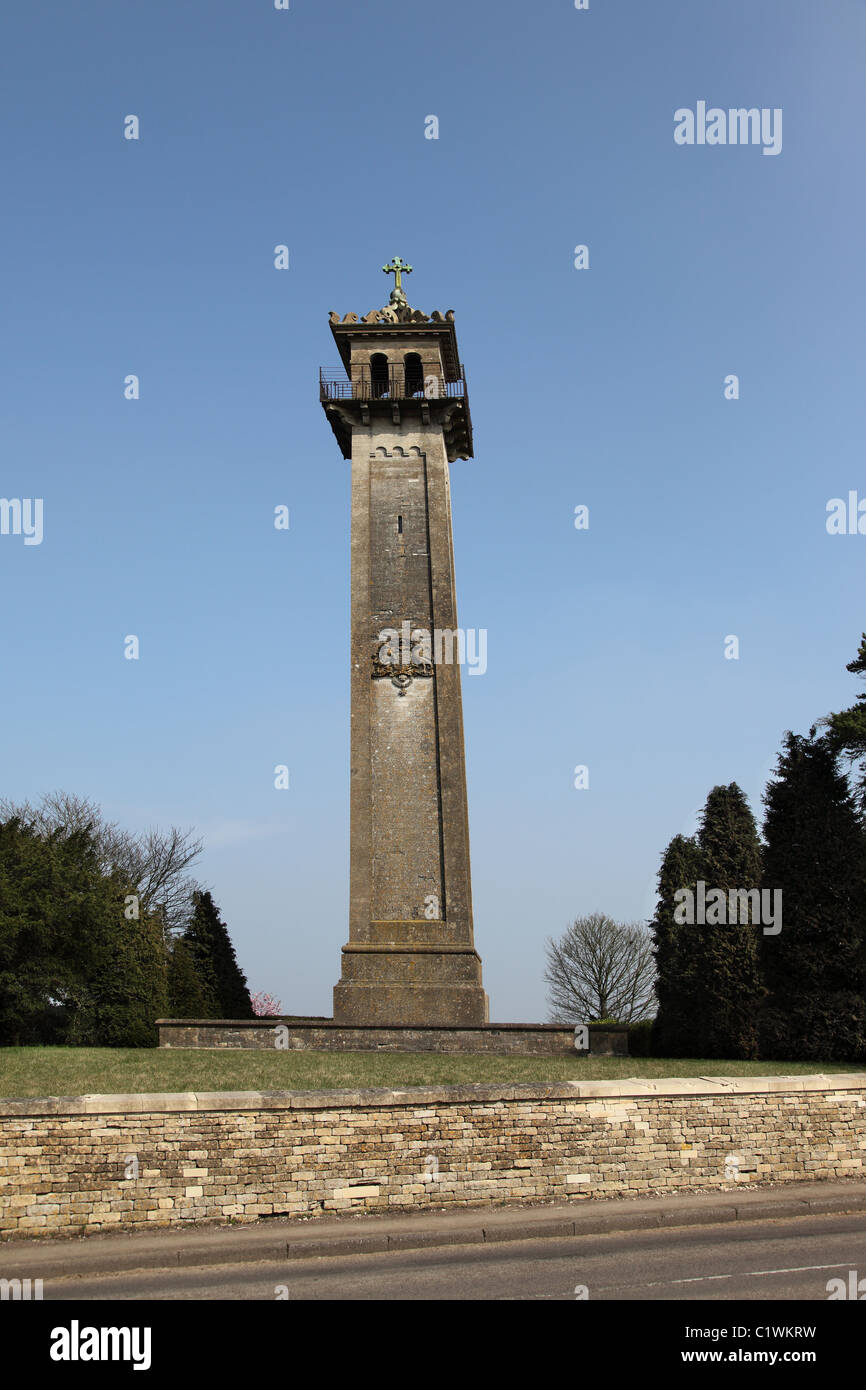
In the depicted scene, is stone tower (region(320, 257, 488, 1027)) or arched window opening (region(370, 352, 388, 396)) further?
arched window opening (region(370, 352, 388, 396))

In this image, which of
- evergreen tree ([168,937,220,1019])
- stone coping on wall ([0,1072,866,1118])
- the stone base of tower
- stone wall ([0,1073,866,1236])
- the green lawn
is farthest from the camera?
evergreen tree ([168,937,220,1019])

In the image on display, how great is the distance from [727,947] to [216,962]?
1856cm

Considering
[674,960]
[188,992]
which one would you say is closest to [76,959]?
[188,992]

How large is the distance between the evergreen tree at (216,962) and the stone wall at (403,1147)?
24837 mm

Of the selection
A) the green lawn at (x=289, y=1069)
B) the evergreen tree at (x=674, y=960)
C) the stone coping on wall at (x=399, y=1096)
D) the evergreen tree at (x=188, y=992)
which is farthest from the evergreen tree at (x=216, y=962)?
the stone coping on wall at (x=399, y=1096)

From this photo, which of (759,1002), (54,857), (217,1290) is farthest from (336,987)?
(217,1290)

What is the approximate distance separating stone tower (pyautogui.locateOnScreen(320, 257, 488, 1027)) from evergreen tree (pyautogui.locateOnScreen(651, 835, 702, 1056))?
714 cm

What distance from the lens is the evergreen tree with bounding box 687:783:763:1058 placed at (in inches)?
1185

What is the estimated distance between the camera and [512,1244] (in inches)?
474

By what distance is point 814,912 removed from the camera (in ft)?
84.5

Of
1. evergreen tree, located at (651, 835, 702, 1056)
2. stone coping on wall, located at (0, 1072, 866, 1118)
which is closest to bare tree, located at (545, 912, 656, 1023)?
evergreen tree, located at (651, 835, 702, 1056)

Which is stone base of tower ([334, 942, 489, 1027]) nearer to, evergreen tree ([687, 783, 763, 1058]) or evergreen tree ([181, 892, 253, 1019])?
evergreen tree ([687, 783, 763, 1058])

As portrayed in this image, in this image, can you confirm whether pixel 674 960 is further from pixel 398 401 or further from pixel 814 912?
pixel 398 401

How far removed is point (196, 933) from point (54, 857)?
9.26 meters
